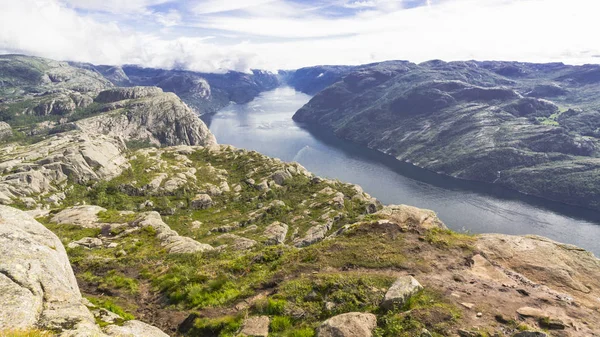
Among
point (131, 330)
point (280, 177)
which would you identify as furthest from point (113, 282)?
point (280, 177)

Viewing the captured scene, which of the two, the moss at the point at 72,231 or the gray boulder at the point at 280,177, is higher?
the moss at the point at 72,231

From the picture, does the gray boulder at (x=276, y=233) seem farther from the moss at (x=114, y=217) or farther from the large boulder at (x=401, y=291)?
the large boulder at (x=401, y=291)

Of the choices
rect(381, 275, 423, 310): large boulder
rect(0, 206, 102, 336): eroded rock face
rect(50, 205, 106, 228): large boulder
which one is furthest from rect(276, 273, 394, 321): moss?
rect(50, 205, 106, 228): large boulder

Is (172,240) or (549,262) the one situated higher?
(549,262)

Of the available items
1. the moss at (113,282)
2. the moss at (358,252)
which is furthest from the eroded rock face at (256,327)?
the moss at (113,282)

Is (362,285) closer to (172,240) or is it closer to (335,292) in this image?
(335,292)
